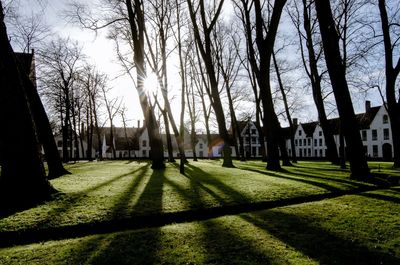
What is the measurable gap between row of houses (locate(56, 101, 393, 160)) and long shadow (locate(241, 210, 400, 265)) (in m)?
36.8

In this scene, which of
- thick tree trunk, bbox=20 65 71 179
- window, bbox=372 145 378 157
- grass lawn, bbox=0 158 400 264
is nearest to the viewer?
grass lawn, bbox=0 158 400 264

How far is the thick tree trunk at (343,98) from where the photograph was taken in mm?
11562

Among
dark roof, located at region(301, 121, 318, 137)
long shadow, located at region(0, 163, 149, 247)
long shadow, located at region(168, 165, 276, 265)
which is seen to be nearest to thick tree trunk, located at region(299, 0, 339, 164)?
long shadow, located at region(168, 165, 276, 265)

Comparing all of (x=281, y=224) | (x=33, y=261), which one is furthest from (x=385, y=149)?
(x=33, y=261)

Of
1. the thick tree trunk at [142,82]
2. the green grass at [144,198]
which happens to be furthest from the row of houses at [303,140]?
the green grass at [144,198]

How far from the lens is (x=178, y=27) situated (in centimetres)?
2292

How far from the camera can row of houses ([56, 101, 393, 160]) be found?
51062 millimetres

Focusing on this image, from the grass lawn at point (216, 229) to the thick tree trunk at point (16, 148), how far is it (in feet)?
2.09

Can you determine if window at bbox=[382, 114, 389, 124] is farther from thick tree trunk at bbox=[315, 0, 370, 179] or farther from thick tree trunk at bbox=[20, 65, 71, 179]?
thick tree trunk at bbox=[20, 65, 71, 179]

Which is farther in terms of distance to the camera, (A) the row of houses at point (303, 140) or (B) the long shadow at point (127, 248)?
(A) the row of houses at point (303, 140)

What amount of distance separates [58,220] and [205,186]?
4740 millimetres

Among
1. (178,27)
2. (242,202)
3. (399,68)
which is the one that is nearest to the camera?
(242,202)

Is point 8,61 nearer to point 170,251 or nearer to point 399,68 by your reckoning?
point 170,251

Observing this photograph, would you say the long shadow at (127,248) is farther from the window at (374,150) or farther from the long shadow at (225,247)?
the window at (374,150)
